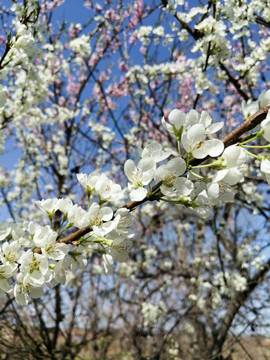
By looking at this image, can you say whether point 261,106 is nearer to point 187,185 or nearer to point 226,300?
point 187,185

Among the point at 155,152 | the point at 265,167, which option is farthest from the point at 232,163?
the point at 155,152

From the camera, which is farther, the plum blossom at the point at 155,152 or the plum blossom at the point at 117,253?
the plum blossom at the point at 117,253

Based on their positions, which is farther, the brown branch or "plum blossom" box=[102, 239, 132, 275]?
"plum blossom" box=[102, 239, 132, 275]

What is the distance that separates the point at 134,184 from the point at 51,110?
5693 millimetres

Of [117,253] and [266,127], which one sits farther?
[117,253]

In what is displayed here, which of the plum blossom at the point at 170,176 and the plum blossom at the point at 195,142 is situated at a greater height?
the plum blossom at the point at 195,142

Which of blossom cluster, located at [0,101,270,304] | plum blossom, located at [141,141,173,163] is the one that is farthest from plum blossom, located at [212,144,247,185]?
plum blossom, located at [141,141,173,163]

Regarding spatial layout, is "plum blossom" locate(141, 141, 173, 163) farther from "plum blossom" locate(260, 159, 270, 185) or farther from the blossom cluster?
"plum blossom" locate(260, 159, 270, 185)

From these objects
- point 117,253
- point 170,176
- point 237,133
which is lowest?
point 117,253

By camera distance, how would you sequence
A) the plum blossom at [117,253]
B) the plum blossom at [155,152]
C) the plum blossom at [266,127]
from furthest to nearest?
the plum blossom at [117,253]
the plum blossom at [155,152]
the plum blossom at [266,127]

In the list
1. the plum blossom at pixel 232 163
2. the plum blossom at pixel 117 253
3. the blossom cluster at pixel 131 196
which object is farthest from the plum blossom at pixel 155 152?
the plum blossom at pixel 117 253

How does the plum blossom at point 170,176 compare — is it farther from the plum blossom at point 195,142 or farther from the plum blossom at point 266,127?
the plum blossom at point 266,127

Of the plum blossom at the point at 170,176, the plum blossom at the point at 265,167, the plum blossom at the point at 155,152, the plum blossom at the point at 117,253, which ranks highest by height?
the plum blossom at the point at 155,152

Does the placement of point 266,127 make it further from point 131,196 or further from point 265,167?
point 131,196
